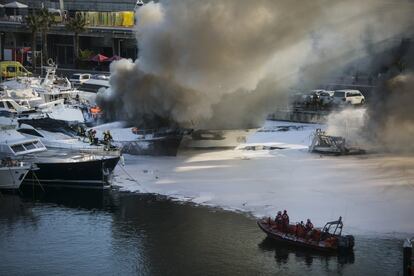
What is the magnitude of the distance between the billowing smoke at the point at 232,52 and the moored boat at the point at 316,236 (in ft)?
52.7

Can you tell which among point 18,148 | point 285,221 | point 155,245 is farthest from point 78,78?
point 285,221

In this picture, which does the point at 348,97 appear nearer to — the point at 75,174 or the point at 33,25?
the point at 75,174

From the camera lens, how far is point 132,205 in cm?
3488

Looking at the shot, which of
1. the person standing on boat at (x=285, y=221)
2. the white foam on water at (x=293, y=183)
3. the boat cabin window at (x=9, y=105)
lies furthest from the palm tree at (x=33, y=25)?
the person standing on boat at (x=285, y=221)

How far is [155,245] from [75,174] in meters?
10.4

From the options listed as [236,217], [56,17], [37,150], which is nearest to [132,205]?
[236,217]

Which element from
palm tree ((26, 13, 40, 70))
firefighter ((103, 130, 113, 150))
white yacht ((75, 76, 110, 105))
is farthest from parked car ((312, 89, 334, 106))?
palm tree ((26, 13, 40, 70))

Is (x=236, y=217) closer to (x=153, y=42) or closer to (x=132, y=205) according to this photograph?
(x=132, y=205)

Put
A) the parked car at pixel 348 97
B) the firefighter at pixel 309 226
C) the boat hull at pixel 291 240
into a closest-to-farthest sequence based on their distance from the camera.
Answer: the boat hull at pixel 291 240, the firefighter at pixel 309 226, the parked car at pixel 348 97

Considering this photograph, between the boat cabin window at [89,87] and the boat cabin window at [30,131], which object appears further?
the boat cabin window at [89,87]

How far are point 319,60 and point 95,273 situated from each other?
1077 inches

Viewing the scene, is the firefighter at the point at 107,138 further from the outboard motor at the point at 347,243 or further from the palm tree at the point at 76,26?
the palm tree at the point at 76,26

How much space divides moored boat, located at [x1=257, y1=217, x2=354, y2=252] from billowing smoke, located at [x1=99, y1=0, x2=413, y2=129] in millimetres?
16053

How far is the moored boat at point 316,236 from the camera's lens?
1112 inches
